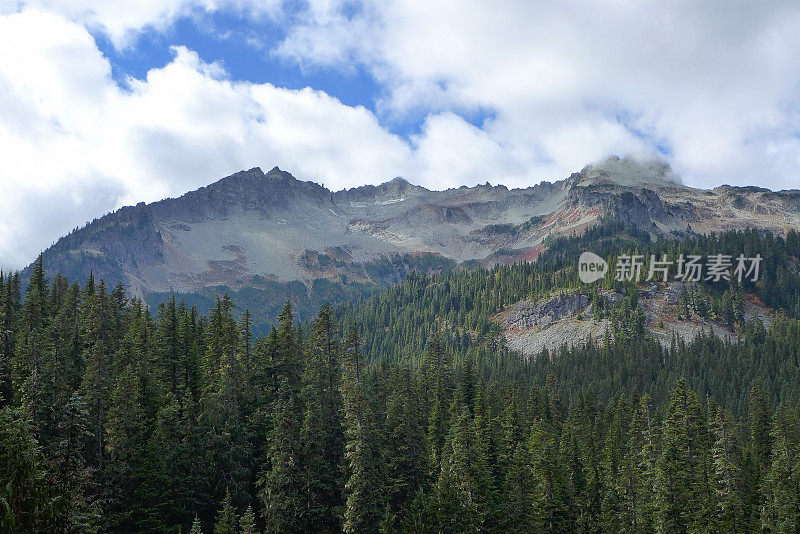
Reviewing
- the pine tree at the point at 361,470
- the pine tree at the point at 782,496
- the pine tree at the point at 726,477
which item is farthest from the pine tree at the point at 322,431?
the pine tree at the point at 782,496

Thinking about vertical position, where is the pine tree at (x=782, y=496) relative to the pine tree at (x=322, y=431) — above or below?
below

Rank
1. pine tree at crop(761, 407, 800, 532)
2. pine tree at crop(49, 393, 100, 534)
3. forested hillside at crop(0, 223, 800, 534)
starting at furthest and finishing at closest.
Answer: pine tree at crop(761, 407, 800, 532), forested hillside at crop(0, 223, 800, 534), pine tree at crop(49, 393, 100, 534)

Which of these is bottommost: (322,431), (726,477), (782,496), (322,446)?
(782,496)

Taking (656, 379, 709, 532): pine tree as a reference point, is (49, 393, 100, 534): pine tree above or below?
above

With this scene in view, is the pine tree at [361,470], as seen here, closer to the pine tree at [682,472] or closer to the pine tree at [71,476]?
the pine tree at [71,476]

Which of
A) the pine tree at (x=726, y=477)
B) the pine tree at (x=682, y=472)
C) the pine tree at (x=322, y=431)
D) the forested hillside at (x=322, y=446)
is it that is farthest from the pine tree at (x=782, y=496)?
the pine tree at (x=322, y=431)

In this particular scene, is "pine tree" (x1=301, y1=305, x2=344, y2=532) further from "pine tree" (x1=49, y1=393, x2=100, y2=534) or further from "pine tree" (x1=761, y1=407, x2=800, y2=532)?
"pine tree" (x1=761, y1=407, x2=800, y2=532)

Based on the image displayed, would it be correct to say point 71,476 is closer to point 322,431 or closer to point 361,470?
point 361,470

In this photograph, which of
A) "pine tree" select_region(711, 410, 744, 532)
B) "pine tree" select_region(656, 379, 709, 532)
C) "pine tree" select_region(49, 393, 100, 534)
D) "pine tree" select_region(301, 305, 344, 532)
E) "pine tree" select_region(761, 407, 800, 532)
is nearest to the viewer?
"pine tree" select_region(49, 393, 100, 534)

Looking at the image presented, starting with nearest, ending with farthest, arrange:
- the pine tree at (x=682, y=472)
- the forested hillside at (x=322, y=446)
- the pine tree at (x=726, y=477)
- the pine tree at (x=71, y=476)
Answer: the pine tree at (x=71, y=476) < the forested hillside at (x=322, y=446) < the pine tree at (x=682, y=472) < the pine tree at (x=726, y=477)

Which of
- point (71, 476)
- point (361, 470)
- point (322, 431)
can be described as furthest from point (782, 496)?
point (71, 476)

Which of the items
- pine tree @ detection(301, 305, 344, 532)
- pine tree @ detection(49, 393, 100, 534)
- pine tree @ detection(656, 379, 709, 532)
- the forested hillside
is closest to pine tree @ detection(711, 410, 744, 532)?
the forested hillside

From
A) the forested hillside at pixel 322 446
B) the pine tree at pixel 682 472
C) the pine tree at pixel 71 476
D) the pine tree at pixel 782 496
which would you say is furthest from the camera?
the pine tree at pixel 682 472

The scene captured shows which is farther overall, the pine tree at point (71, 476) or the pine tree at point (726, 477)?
the pine tree at point (726, 477)
